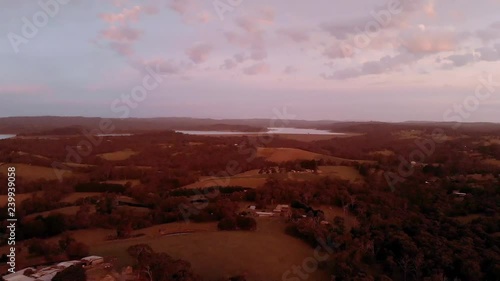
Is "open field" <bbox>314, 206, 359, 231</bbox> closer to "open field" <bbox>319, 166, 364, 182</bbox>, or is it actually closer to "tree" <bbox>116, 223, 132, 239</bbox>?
"open field" <bbox>319, 166, 364, 182</bbox>

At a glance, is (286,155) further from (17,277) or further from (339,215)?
(17,277)

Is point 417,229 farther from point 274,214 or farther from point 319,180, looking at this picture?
point 319,180

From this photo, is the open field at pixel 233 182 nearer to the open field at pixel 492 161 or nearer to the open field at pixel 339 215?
the open field at pixel 339 215

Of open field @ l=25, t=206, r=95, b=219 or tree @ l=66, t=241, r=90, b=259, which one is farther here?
open field @ l=25, t=206, r=95, b=219

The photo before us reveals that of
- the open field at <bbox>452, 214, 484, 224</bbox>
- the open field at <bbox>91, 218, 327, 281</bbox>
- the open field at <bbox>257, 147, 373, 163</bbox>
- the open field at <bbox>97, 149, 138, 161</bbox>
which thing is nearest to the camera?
the open field at <bbox>91, 218, 327, 281</bbox>

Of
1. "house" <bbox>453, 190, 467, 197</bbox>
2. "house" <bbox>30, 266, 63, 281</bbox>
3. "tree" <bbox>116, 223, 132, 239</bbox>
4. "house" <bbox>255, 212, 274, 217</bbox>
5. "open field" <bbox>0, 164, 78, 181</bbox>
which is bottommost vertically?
A: "tree" <bbox>116, 223, 132, 239</bbox>

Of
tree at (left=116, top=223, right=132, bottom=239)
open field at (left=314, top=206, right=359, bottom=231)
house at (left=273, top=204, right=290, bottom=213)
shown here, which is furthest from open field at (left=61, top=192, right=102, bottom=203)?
open field at (left=314, top=206, right=359, bottom=231)

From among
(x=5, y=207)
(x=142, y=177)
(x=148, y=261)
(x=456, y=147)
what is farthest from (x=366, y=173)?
(x=5, y=207)
